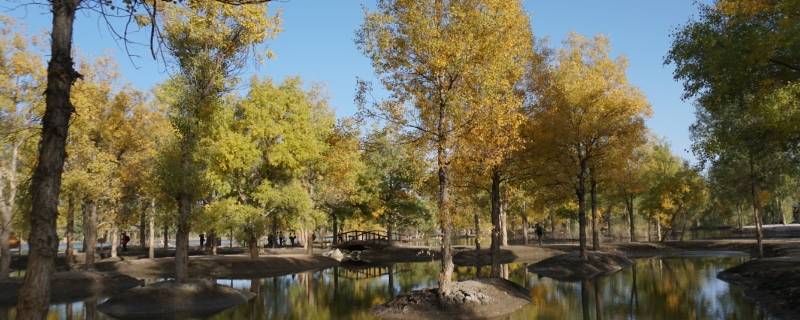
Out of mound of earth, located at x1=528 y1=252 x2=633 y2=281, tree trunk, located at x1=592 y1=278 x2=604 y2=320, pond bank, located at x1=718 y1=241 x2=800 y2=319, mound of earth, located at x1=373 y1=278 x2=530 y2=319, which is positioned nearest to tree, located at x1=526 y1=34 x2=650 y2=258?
mound of earth, located at x1=528 y1=252 x2=633 y2=281

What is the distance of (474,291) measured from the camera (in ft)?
65.2

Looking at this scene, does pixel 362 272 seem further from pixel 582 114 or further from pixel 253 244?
pixel 582 114

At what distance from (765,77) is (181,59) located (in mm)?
22417

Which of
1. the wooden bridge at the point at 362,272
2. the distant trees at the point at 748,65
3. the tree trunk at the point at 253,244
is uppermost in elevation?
the distant trees at the point at 748,65

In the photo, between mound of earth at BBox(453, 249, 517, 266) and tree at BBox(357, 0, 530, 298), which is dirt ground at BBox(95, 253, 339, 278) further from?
tree at BBox(357, 0, 530, 298)

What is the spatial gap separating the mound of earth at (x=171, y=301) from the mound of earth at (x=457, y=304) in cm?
690

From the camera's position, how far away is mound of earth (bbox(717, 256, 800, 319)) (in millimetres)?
17922

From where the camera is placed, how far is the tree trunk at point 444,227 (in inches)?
765

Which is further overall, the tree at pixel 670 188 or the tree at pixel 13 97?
the tree at pixel 670 188

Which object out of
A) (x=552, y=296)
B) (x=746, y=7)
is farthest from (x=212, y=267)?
(x=746, y=7)

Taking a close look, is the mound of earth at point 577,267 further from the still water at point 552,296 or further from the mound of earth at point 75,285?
the mound of earth at point 75,285

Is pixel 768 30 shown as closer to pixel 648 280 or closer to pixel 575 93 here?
pixel 575 93

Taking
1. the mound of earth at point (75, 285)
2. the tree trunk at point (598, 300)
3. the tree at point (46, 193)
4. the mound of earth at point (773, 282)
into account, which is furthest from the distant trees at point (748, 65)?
the mound of earth at point (75, 285)

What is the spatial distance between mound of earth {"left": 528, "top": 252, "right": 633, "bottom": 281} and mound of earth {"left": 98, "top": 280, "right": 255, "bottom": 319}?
1799 centimetres
